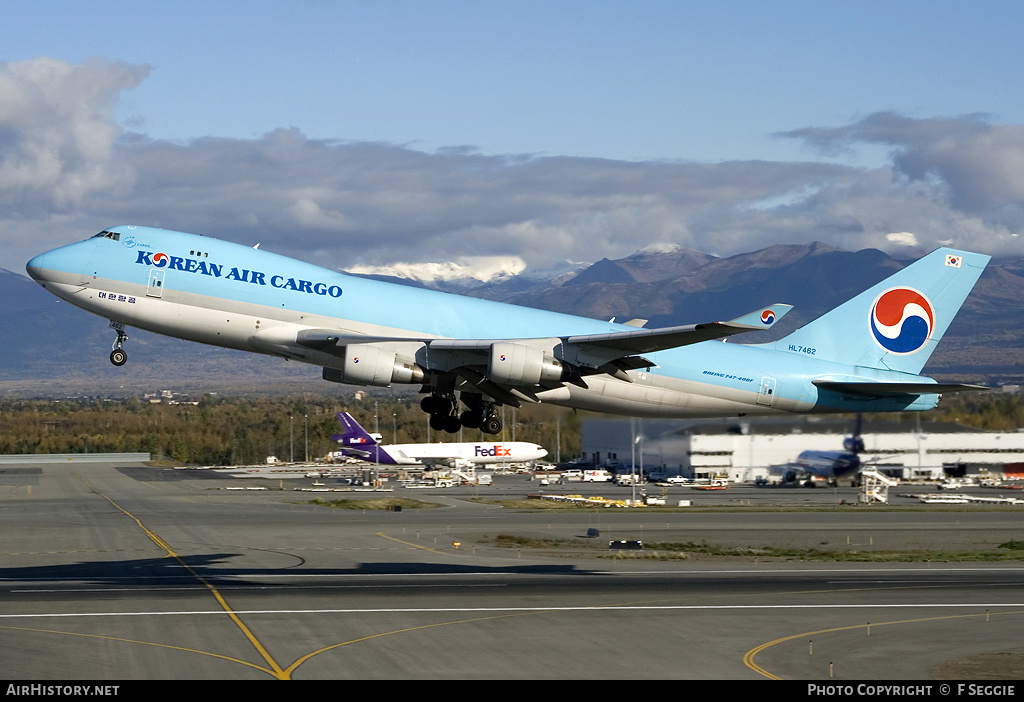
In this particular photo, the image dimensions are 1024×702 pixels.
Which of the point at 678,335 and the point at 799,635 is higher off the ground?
the point at 678,335

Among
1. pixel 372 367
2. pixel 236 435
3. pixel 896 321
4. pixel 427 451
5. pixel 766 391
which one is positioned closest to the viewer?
pixel 372 367

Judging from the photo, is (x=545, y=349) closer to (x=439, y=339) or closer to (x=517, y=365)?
(x=517, y=365)

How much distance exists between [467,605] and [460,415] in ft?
26.5

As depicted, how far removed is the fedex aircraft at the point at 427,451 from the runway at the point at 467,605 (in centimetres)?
5006

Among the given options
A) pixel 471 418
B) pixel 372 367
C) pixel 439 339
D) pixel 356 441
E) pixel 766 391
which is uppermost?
pixel 439 339

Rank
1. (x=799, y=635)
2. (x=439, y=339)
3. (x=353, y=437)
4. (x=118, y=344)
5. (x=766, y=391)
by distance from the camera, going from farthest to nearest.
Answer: (x=353, y=437), (x=766, y=391), (x=799, y=635), (x=118, y=344), (x=439, y=339)

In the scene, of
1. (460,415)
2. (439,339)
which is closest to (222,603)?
(460,415)

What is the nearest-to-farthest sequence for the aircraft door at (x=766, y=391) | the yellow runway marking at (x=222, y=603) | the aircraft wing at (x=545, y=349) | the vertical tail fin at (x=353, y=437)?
the yellow runway marking at (x=222, y=603), the aircraft wing at (x=545, y=349), the aircraft door at (x=766, y=391), the vertical tail fin at (x=353, y=437)

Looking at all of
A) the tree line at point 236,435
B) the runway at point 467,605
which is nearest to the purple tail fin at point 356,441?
the tree line at point 236,435

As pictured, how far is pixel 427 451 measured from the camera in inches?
5674

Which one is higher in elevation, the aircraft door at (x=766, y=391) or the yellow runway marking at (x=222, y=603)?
the aircraft door at (x=766, y=391)

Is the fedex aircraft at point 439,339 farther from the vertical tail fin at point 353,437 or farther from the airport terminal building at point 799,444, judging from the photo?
the vertical tail fin at point 353,437

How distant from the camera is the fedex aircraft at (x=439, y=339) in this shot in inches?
1473

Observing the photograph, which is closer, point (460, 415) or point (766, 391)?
point (460, 415)
